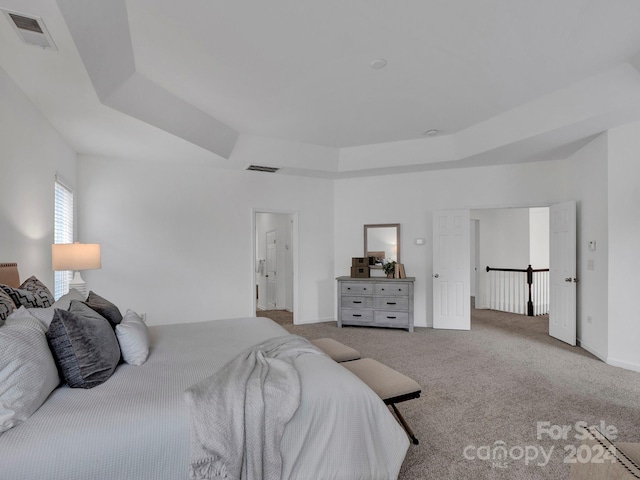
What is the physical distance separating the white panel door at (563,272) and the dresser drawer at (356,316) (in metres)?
2.66


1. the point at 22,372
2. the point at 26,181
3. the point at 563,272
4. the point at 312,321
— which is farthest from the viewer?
the point at 312,321

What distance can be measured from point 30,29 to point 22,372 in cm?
196

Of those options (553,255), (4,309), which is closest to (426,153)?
(553,255)

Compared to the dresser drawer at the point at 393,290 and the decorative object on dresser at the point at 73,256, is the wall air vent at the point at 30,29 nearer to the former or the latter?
the decorative object on dresser at the point at 73,256

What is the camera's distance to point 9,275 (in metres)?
2.47

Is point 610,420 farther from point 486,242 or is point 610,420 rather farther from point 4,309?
point 486,242

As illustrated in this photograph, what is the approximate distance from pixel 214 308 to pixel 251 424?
4.19 m

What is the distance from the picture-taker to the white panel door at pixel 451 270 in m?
5.60

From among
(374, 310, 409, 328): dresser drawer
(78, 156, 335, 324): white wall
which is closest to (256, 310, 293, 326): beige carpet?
(78, 156, 335, 324): white wall

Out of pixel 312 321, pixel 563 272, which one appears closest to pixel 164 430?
pixel 312 321

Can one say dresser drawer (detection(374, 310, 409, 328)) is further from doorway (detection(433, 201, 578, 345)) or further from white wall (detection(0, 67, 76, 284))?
white wall (detection(0, 67, 76, 284))

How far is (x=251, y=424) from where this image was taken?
155 centimetres

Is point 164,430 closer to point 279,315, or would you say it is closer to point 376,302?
point 376,302

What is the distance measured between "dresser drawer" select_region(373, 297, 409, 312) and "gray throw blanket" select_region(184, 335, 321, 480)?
407 centimetres
